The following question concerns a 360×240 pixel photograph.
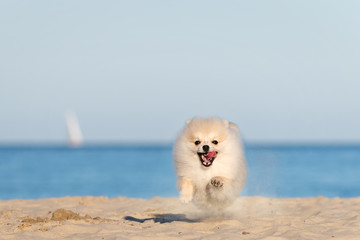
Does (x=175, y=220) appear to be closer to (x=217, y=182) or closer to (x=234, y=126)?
(x=217, y=182)

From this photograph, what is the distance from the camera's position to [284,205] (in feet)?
28.1

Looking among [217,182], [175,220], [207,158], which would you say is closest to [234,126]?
[207,158]

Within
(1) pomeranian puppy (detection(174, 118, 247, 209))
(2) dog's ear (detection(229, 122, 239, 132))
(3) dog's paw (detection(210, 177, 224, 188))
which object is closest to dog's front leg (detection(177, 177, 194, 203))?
(1) pomeranian puppy (detection(174, 118, 247, 209))

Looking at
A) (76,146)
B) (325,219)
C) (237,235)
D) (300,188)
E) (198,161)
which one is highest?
(76,146)

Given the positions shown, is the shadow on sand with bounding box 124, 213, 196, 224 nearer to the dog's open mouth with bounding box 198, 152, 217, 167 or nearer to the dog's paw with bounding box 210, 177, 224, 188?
the dog's paw with bounding box 210, 177, 224, 188

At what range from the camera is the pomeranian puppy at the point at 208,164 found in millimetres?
6355

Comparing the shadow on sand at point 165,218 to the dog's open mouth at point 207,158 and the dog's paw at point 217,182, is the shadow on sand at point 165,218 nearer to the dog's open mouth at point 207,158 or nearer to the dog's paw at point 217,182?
the dog's paw at point 217,182

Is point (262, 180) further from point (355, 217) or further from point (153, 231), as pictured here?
point (153, 231)

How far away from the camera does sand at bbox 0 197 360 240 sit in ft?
19.4

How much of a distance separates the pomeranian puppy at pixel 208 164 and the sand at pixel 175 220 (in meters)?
0.35

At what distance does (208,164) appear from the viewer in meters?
6.34

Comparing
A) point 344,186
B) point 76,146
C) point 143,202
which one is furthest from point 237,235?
point 76,146

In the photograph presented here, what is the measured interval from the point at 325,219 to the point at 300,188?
20395 millimetres

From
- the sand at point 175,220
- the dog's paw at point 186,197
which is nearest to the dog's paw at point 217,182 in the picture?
the dog's paw at point 186,197
